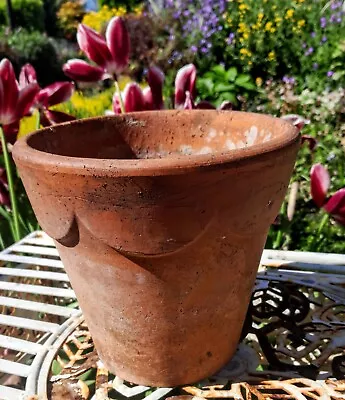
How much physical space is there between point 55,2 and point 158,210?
1509 centimetres

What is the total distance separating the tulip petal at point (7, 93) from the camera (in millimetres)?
1002

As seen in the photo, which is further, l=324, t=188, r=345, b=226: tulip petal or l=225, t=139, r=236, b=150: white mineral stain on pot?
l=324, t=188, r=345, b=226: tulip petal

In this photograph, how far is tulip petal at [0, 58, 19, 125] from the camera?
1002 mm

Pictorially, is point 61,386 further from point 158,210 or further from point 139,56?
point 139,56

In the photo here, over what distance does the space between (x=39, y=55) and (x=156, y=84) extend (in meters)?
7.07

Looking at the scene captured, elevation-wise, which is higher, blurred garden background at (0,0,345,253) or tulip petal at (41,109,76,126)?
tulip petal at (41,109,76,126)

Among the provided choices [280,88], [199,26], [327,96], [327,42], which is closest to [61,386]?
[327,96]

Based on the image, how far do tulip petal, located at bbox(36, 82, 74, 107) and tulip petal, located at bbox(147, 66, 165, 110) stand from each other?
21cm

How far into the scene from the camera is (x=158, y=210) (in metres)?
0.54

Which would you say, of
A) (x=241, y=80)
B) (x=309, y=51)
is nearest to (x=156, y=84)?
(x=241, y=80)

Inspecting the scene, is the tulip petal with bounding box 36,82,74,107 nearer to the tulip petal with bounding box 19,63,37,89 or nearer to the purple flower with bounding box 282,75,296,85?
the tulip petal with bounding box 19,63,37,89

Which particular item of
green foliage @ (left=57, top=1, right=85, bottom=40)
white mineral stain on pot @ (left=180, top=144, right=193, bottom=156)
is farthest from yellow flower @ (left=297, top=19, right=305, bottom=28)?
green foliage @ (left=57, top=1, right=85, bottom=40)

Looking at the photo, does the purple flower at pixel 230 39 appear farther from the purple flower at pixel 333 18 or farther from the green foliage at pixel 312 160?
the purple flower at pixel 333 18

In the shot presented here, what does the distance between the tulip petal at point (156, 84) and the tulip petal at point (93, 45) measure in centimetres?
10
